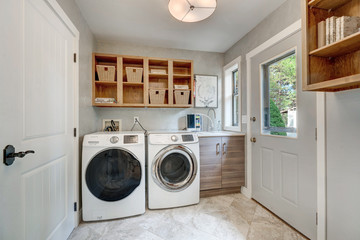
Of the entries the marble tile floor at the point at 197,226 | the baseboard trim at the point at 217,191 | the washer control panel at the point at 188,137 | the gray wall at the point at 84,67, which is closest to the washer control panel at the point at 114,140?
the gray wall at the point at 84,67

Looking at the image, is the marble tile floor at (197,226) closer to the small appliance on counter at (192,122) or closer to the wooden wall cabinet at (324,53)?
the small appliance on counter at (192,122)

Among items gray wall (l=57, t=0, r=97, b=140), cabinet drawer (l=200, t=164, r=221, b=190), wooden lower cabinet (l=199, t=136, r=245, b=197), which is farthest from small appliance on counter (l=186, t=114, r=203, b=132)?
gray wall (l=57, t=0, r=97, b=140)

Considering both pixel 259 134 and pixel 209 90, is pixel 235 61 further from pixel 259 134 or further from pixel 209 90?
pixel 259 134

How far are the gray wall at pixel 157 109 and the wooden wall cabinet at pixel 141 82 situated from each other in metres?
0.19

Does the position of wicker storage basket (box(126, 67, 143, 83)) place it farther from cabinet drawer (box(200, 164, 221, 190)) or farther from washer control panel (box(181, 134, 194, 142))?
cabinet drawer (box(200, 164, 221, 190))

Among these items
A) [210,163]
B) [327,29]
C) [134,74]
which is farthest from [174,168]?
[327,29]

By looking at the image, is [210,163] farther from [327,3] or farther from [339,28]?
[327,3]

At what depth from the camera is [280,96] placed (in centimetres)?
180

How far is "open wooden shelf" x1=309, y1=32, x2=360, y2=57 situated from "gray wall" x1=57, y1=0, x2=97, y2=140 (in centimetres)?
211

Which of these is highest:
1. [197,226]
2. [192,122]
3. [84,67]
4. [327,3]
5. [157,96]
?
[327,3]

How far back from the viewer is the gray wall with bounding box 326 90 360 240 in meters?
1.12

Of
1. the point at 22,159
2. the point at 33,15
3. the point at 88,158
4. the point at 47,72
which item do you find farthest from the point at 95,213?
the point at 33,15

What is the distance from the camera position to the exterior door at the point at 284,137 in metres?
1.47

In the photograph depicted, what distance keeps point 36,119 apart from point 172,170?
145 centimetres
